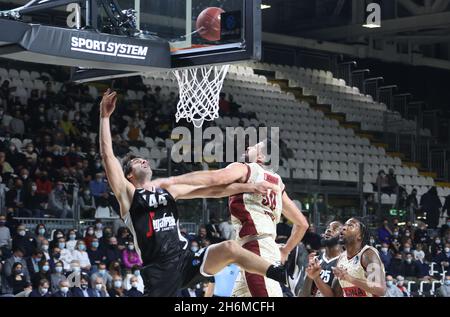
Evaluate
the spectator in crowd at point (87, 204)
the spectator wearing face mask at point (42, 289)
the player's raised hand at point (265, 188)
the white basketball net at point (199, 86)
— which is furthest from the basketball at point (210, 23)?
the spectator in crowd at point (87, 204)

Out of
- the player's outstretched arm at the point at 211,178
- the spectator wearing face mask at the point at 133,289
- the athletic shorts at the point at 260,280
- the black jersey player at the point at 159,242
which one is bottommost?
the spectator wearing face mask at the point at 133,289

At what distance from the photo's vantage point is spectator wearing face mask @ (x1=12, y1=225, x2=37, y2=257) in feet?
46.9

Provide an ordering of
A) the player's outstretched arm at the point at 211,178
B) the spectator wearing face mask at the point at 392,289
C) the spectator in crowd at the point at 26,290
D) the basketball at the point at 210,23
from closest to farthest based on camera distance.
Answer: the player's outstretched arm at the point at 211,178, the basketball at the point at 210,23, the spectator in crowd at the point at 26,290, the spectator wearing face mask at the point at 392,289

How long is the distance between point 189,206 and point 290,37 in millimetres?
10305

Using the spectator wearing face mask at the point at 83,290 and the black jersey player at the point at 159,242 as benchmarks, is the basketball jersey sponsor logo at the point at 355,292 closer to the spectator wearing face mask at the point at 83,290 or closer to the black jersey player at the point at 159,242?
the black jersey player at the point at 159,242

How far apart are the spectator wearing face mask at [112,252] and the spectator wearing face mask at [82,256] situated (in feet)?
1.09

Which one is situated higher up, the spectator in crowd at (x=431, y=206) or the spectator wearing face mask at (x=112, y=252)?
the spectator wearing face mask at (x=112, y=252)

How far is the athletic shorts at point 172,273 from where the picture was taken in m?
7.33

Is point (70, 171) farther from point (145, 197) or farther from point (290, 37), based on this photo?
point (290, 37)

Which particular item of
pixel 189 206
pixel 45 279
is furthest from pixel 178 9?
pixel 189 206

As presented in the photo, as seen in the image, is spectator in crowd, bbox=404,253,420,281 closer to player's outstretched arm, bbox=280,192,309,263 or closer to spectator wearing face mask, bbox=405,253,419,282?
spectator wearing face mask, bbox=405,253,419,282

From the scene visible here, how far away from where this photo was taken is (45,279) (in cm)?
1359

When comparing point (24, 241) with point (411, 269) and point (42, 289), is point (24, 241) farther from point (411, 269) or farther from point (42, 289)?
point (411, 269)

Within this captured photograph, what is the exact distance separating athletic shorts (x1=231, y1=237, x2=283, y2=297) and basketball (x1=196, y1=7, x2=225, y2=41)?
6.80 feet
